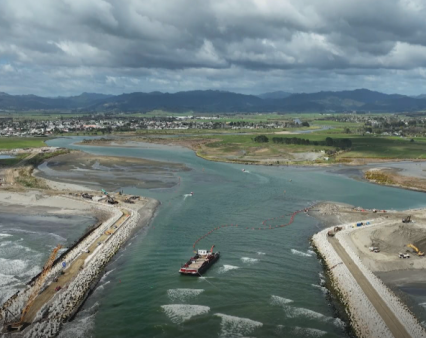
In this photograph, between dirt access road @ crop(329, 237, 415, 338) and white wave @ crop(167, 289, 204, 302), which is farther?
white wave @ crop(167, 289, 204, 302)

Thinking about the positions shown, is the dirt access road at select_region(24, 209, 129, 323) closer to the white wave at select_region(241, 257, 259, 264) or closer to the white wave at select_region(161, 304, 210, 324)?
the white wave at select_region(161, 304, 210, 324)

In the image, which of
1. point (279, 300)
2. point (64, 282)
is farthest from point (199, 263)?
point (64, 282)

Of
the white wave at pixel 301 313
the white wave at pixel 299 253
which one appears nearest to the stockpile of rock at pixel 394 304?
the white wave at pixel 299 253

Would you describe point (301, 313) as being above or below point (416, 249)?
below

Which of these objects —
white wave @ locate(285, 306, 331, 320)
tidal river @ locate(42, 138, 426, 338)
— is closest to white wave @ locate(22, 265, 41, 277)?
tidal river @ locate(42, 138, 426, 338)

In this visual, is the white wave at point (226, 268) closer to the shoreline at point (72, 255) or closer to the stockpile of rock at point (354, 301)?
the stockpile of rock at point (354, 301)

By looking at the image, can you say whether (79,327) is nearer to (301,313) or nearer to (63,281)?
(63,281)
